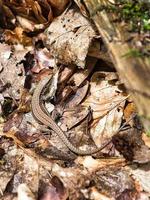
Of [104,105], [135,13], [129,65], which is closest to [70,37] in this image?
[104,105]

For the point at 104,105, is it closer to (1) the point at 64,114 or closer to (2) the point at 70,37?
(1) the point at 64,114

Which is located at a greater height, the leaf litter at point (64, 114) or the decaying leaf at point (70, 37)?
the decaying leaf at point (70, 37)

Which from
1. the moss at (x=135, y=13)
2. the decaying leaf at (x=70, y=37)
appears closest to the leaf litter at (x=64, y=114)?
the decaying leaf at (x=70, y=37)

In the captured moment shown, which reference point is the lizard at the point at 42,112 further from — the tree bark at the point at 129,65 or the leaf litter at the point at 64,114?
the tree bark at the point at 129,65

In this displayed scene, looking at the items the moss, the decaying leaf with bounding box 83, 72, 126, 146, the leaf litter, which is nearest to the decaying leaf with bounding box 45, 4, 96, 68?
the leaf litter

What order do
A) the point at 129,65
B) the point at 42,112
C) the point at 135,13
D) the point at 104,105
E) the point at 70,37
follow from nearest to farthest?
the point at 129,65
the point at 135,13
the point at 104,105
the point at 70,37
the point at 42,112
